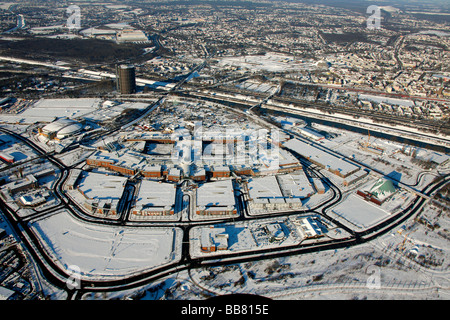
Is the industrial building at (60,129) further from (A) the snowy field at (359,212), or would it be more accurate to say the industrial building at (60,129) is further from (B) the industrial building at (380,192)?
(B) the industrial building at (380,192)

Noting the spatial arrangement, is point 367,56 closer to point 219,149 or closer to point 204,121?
point 204,121

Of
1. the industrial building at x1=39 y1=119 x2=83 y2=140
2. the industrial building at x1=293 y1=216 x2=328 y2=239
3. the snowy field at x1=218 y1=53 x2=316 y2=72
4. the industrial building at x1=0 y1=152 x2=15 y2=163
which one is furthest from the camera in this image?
the snowy field at x1=218 y1=53 x2=316 y2=72

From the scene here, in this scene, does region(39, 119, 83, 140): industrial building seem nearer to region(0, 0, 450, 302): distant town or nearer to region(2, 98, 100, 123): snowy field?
region(0, 0, 450, 302): distant town

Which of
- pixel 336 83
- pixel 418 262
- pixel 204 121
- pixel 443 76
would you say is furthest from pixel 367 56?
pixel 418 262

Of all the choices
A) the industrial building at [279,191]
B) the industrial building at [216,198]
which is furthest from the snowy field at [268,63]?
the industrial building at [216,198]

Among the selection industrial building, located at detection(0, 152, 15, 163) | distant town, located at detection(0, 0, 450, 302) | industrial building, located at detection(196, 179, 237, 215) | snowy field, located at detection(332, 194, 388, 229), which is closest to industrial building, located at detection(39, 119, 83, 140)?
distant town, located at detection(0, 0, 450, 302)

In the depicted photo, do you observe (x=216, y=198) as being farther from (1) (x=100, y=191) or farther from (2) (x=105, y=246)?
(1) (x=100, y=191)
